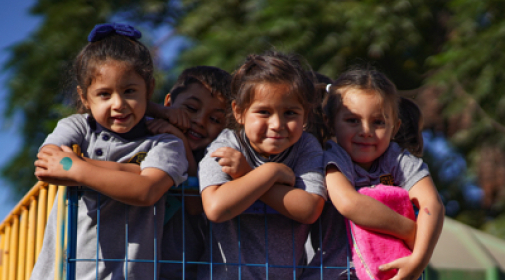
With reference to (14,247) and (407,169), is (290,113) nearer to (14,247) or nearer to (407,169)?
(407,169)

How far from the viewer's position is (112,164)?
2467 millimetres

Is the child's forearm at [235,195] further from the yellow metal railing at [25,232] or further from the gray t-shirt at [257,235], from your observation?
the yellow metal railing at [25,232]

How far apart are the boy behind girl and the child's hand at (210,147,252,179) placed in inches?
8.0

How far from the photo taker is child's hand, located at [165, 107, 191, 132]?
294 cm

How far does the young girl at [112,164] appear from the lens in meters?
2.35

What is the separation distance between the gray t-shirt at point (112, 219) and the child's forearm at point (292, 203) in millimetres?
395

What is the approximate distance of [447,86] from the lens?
7.23m

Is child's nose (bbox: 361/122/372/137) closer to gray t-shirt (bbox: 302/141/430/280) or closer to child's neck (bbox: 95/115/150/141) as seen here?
gray t-shirt (bbox: 302/141/430/280)

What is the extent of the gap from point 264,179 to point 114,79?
821mm

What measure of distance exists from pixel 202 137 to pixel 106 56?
72 cm

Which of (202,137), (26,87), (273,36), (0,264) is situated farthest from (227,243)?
(26,87)

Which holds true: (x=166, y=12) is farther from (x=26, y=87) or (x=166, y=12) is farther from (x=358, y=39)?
(x=358, y=39)

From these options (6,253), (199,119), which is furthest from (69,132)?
(6,253)

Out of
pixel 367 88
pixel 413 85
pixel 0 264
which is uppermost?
pixel 413 85
